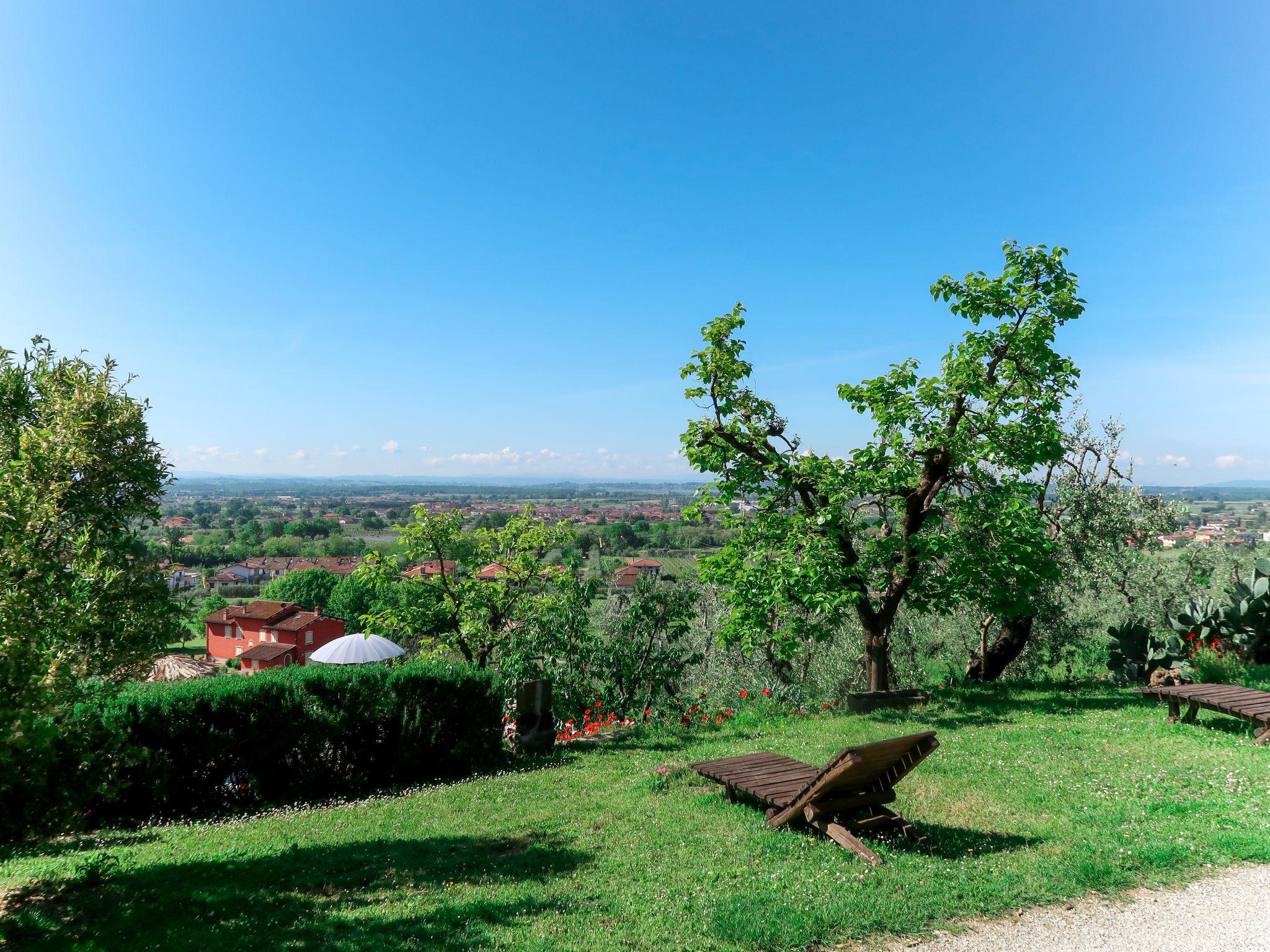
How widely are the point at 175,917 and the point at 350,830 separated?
Answer: 2503 mm

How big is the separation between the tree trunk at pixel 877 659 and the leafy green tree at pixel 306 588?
76.5 m

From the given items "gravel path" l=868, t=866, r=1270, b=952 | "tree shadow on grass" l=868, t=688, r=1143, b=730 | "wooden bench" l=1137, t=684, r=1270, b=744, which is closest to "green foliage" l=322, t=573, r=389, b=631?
"tree shadow on grass" l=868, t=688, r=1143, b=730

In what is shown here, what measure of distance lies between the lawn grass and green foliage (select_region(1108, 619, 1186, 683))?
3447 mm

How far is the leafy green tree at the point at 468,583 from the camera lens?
13805mm

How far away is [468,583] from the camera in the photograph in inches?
559

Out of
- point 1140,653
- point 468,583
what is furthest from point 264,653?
point 1140,653

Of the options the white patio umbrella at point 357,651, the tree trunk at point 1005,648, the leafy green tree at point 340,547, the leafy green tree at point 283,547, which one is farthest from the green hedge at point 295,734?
the leafy green tree at point 283,547

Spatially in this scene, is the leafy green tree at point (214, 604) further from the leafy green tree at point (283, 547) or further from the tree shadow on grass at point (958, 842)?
the tree shadow on grass at point (958, 842)

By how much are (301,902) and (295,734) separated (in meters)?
4.11

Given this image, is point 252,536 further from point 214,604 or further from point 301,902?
point 301,902

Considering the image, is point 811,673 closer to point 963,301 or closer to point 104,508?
point 963,301

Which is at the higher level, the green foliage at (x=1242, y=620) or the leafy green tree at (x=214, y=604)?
the green foliage at (x=1242, y=620)

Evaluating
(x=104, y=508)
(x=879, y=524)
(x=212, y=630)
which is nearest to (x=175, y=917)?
(x=104, y=508)

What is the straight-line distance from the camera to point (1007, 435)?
11141mm
